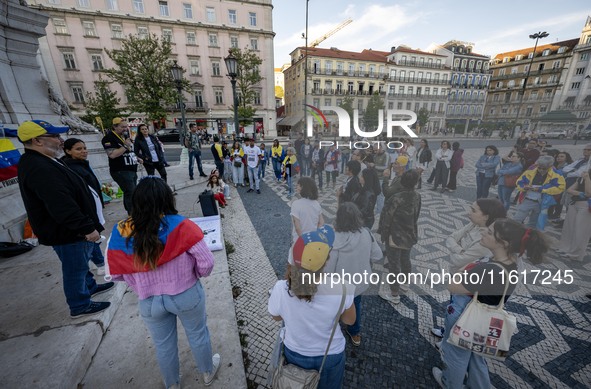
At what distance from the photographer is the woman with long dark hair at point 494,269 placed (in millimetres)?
1586

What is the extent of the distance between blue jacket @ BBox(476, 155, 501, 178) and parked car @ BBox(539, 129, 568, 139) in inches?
133

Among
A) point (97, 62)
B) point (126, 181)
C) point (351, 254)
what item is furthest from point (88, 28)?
point (351, 254)

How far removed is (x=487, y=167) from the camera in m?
5.47

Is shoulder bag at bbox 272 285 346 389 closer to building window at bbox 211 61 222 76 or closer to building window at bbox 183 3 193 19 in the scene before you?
building window at bbox 211 61 222 76

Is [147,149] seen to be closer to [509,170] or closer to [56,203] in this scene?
[56,203]

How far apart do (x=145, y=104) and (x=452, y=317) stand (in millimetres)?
26625

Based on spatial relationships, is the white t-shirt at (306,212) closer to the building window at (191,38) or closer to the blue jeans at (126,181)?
the blue jeans at (126,181)

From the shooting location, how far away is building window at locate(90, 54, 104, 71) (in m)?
25.0

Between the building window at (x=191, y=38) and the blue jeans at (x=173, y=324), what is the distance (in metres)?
33.4

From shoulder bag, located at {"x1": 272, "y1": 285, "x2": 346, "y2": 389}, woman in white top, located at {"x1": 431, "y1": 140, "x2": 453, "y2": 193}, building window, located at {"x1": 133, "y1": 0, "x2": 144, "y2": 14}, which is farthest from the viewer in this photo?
building window, located at {"x1": 133, "y1": 0, "x2": 144, "y2": 14}

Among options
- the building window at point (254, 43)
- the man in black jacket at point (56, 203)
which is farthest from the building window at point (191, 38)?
the man in black jacket at point (56, 203)

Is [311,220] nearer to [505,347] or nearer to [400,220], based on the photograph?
[400,220]

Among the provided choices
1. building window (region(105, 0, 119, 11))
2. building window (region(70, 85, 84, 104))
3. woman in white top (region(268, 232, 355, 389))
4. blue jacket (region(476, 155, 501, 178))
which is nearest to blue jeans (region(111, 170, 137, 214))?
woman in white top (region(268, 232, 355, 389))

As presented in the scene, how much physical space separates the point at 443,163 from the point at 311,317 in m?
7.85
